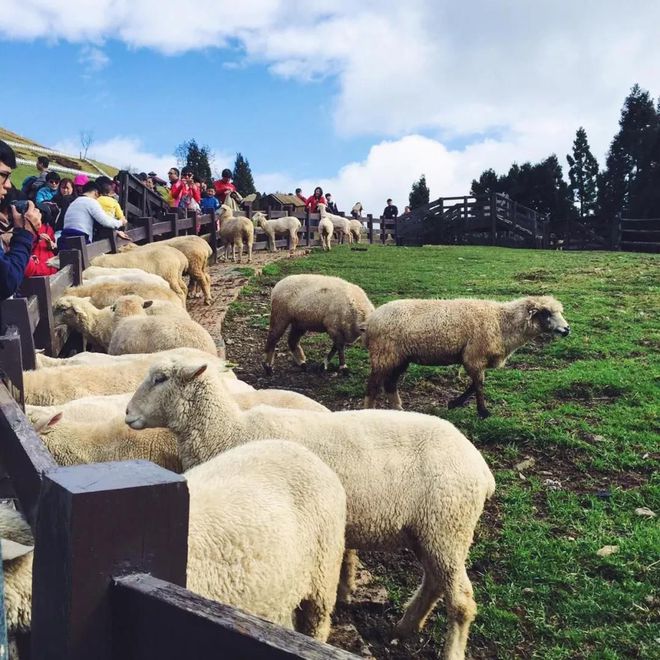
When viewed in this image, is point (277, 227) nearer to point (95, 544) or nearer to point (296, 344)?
point (296, 344)

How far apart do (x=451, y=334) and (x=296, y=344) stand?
2.86 m

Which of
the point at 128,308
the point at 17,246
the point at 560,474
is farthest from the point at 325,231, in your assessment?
the point at 17,246

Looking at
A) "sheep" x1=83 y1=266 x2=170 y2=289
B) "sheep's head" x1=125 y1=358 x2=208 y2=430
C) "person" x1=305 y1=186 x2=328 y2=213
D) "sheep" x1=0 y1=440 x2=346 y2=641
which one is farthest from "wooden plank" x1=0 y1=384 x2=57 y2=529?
"person" x1=305 y1=186 x2=328 y2=213

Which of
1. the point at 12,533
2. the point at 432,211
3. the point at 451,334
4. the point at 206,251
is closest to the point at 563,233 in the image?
the point at 432,211

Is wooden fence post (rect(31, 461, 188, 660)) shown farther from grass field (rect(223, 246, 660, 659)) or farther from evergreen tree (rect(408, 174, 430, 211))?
evergreen tree (rect(408, 174, 430, 211))

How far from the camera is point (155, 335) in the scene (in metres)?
6.63

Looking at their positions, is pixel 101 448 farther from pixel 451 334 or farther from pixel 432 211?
pixel 432 211

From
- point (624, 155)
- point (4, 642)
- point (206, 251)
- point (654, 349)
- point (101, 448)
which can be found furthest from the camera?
point (624, 155)

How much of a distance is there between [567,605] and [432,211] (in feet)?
96.3

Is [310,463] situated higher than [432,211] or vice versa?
[432,211]

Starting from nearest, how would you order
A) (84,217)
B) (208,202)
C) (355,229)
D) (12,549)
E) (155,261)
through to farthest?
1. (12,549)
2. (84,217)
3. (155,261)
4. (208,202)
5. (355,229)

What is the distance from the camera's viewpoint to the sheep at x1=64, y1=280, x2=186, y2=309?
8.01 m

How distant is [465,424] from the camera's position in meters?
6.94

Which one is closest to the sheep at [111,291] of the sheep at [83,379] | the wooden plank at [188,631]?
the sheep at [83,379]
